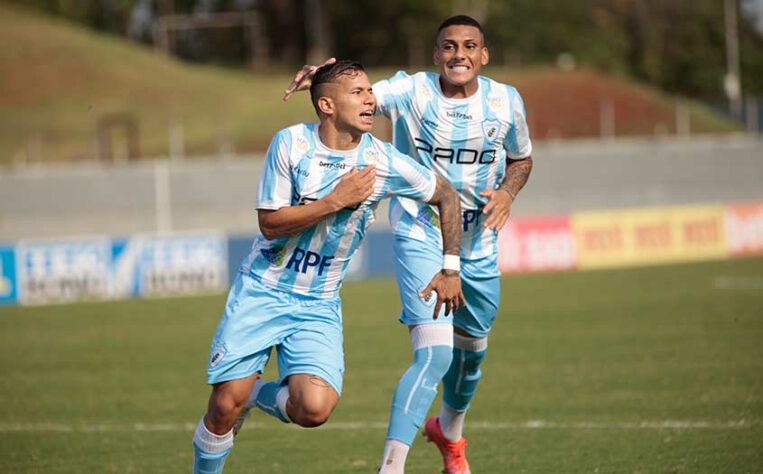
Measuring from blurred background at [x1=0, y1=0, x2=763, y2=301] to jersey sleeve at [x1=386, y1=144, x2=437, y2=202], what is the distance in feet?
59.5

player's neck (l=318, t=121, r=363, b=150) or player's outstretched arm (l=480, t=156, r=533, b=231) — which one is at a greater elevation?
player's neck (l=318, t=121, r=363, b=150)

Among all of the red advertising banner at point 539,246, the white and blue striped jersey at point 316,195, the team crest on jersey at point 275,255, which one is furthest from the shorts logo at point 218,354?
the red advertising banner at point 539,246

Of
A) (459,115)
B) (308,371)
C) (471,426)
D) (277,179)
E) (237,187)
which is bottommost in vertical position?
(237,187)

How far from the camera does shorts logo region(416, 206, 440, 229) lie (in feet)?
26.3

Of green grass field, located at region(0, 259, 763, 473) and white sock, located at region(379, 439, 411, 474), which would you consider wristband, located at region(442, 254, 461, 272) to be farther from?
green grass field, located at region(0, 259, 763, 473)

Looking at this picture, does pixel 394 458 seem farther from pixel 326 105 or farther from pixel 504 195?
pixel 326 105

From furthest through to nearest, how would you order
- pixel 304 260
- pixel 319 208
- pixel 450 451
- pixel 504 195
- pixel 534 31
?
pixel 534 31 < pixel 450 451 < pixel 504 195 < pixel 304 260 < pixel 319 208

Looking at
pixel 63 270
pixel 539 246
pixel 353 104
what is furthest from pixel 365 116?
pixel 539 246

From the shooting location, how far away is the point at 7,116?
5053cm

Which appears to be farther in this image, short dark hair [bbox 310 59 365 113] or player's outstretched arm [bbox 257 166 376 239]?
short dark hair [bbox 310 59 365 113]

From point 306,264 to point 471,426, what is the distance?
3666 millimetres

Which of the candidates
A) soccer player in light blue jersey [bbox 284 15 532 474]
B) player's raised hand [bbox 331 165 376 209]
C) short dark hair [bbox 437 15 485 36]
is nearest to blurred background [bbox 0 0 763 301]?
soccer player in light blue jersey [bbox 284 15 532 474]

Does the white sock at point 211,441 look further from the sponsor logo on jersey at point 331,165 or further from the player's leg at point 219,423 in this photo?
the sponsor logo on jersey at point 331,165

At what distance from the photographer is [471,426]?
33.7 ft
